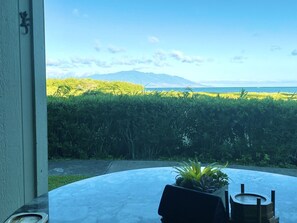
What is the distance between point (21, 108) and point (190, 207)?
60.9 inches

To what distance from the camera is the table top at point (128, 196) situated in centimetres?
122

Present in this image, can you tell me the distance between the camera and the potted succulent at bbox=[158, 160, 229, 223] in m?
1.04

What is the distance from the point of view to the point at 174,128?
228 inches

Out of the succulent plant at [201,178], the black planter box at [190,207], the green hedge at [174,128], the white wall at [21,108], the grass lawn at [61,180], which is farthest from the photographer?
the green hedge at [174,128]

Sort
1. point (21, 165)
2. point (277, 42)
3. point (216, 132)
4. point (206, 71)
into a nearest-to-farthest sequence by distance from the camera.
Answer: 1. point (21, 165)
2. point (216, 132)
3. point (277, 42)
4. point (206, 71)

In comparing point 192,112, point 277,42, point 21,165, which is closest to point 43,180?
point 21,165

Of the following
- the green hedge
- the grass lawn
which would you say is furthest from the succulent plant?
the green hedge

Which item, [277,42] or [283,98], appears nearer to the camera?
[283,98]

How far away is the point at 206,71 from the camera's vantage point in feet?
84.6

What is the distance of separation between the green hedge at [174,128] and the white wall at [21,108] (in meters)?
3.40

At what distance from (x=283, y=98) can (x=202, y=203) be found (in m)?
5.21

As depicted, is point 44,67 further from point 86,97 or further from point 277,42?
point 277,42

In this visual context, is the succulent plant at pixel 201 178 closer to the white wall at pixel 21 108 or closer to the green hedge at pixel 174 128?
the white wall at pixel 21 108

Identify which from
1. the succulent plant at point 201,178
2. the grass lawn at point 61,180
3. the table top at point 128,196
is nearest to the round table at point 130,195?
the table top at point 128,196
